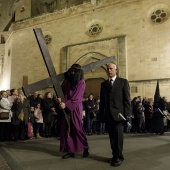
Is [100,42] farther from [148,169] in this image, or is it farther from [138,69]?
[148,169]

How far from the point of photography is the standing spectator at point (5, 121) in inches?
291

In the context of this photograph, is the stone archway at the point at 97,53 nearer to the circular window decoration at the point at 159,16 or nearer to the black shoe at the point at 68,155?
the circular window decoration at the point at 159,16

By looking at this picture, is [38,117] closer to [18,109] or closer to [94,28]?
[18,109]

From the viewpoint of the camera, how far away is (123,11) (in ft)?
51.2

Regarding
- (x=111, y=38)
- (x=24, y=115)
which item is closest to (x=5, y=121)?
(x=24, y=115)

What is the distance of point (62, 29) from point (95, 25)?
2.81m

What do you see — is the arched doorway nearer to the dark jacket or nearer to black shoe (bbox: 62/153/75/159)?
the dark jacket

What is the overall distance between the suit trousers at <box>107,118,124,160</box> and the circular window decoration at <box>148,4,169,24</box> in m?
12.1

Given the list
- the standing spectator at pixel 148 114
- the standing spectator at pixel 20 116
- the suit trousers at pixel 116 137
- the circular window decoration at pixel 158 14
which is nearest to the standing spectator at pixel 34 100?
the standing spectator at pixel 20 116

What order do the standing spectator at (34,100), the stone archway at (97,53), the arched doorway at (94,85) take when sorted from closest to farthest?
the standing spectator at (34,100)
the stone archway at (97,53)
the arched doorway at (94,85)

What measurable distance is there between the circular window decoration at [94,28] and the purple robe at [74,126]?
12454 millimetres

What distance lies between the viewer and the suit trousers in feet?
13.0

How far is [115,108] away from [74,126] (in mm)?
950

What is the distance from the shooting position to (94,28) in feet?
54.4
